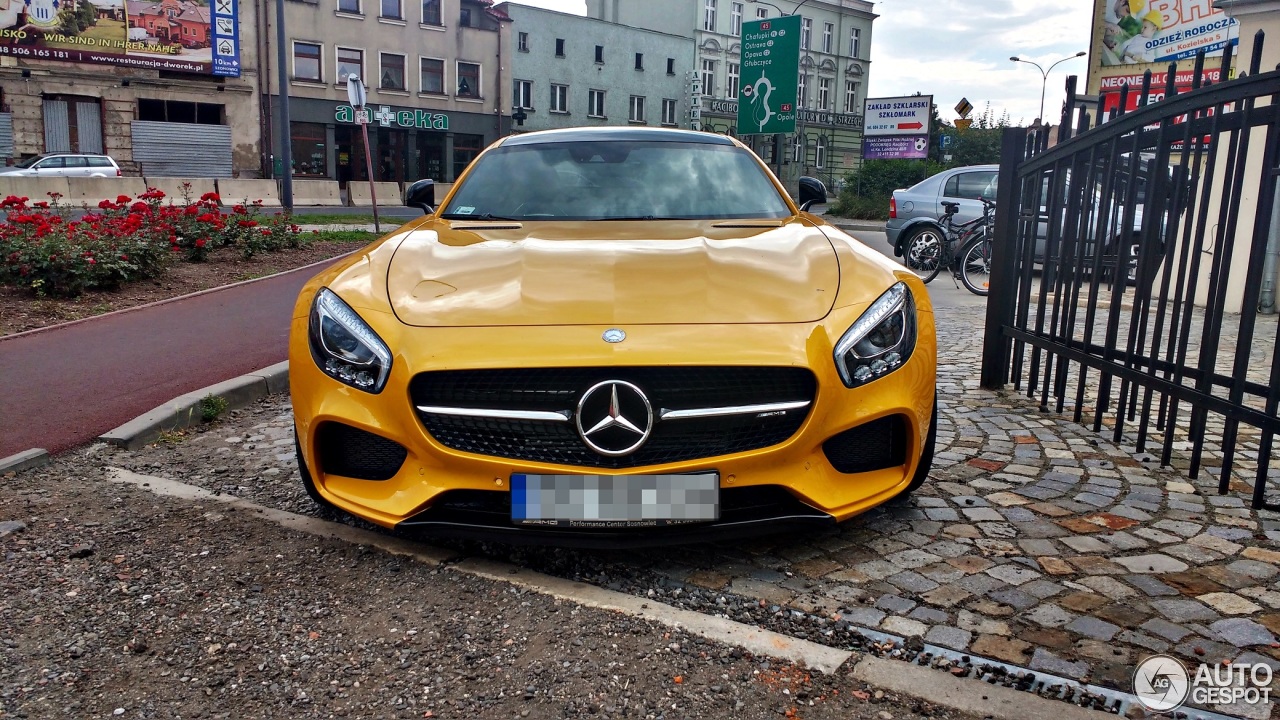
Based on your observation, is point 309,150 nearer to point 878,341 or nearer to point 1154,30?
point 1154,30

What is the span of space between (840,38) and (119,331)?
60.5 metres

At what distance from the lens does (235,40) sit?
37.0 m

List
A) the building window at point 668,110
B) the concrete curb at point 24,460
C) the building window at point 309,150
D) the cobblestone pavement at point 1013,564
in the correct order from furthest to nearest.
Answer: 1. the building window at point 668,110
2. the building window at point 309,150
3. the concrete curb at point 24,460
4. the cobblestone pavement at point 1013,564

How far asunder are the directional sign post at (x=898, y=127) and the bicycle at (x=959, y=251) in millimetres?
31812

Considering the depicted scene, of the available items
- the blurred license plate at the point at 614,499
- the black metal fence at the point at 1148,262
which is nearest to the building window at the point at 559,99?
the black metal fence at the point at 1148,262

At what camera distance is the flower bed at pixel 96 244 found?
323 inches

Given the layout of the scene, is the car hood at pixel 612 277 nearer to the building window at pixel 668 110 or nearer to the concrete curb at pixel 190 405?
the concrete curb at pixel 190 405

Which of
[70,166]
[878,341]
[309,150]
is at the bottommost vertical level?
[878,341]

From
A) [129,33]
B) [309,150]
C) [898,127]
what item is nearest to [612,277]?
[129,33]

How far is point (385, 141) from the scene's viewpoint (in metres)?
42.5

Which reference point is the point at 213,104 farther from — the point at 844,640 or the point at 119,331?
the point at 844,640

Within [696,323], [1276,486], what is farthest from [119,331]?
[1276,486]

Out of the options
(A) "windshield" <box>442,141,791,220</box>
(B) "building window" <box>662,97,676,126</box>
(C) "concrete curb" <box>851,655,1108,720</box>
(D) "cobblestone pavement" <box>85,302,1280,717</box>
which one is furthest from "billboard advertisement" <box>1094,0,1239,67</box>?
(B) "building window" <box>662,97,676,126</box>

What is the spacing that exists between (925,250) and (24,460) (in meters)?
11.8
